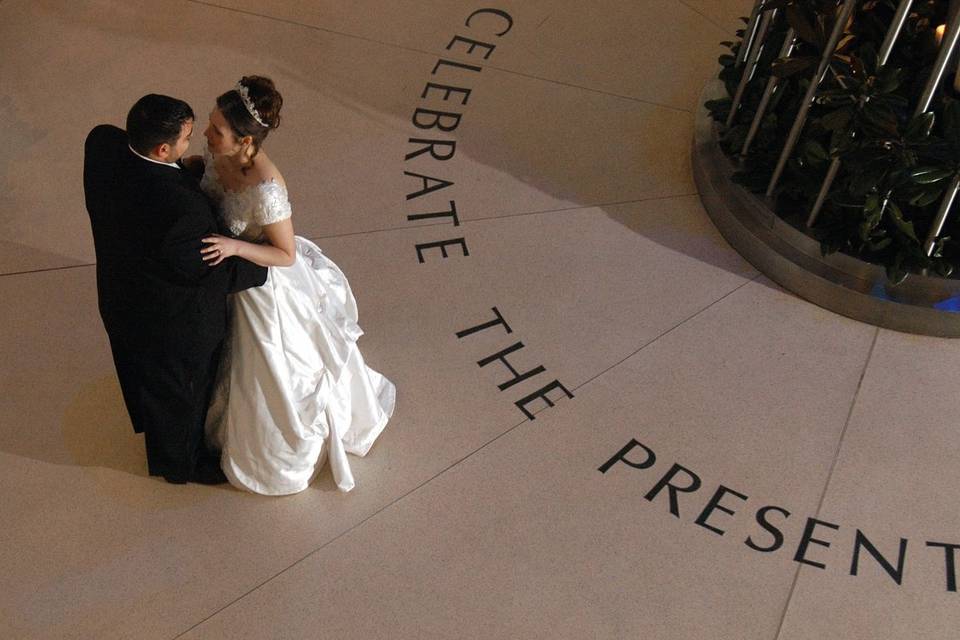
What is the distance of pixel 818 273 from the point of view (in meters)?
5.02

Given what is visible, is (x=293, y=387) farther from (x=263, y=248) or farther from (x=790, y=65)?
(x=790, y=65)

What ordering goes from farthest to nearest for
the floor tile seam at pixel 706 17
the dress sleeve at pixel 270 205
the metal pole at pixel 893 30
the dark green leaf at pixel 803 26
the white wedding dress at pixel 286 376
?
the floor tile seam at pixel 706 17 < the dark green leaf at pixel 803 26 < the metal pole at pixel 893 30 < the white wedding dress at pixel 286 376 < the dress sleeve at pixel 270 205

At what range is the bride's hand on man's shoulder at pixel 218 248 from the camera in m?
3.51

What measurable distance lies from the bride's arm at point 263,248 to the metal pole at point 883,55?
2.56 metres

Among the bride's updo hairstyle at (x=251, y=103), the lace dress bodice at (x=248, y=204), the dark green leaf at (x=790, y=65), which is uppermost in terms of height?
the dark green leaf at (x=790, y=65)

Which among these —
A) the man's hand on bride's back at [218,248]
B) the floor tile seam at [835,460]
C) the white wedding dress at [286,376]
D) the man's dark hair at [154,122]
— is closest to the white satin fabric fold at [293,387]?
the white wedding dress at [286,376]

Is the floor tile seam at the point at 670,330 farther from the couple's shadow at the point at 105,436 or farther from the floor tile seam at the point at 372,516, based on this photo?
the couple's shadow at the point at 105,436

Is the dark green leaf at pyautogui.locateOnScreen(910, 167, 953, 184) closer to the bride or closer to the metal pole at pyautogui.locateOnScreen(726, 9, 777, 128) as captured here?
the metal pole at pyautogui.locateOnScreen(726, 9, 777, 128)

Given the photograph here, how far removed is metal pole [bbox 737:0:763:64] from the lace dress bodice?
2816mm

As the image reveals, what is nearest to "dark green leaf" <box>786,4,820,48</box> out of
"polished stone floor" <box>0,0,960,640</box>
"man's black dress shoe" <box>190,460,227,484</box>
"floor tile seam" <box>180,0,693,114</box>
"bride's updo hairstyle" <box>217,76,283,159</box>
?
"polished stone floor" <box>0,0,960,640</box>

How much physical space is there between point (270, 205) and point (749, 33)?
2.96m

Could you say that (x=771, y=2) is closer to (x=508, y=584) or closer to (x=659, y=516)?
(x=659, y=516)

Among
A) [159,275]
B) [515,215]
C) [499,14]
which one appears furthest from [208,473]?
[499,14]

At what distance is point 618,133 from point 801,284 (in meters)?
1.44
